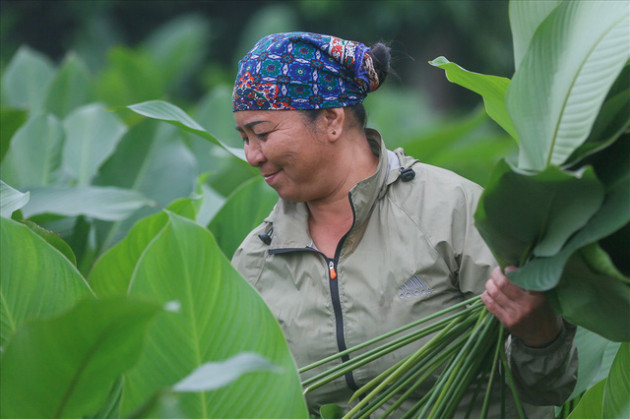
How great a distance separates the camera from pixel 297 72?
2.44 m

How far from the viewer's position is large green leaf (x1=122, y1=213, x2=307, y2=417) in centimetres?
181

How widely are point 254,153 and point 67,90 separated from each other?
3.32 meters

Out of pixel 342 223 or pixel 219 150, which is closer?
pixel 342 223

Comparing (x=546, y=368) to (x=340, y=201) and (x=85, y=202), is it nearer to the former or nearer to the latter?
(x=340, y=201)

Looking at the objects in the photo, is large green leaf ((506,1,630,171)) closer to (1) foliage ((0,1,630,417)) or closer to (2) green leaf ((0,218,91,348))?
(1) foliage ((0,1,630,417))

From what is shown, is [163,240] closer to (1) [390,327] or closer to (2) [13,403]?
(2) [13,403]

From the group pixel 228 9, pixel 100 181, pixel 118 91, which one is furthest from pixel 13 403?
pixel 228 9

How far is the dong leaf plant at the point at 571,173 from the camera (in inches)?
71.1

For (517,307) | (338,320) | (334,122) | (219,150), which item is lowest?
(219,150)

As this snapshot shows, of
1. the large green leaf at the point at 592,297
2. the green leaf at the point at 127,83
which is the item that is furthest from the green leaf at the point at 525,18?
the green leaf at the point at 127,83

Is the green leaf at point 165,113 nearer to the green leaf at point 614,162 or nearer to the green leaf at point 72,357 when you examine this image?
the green leaf at point 72,357

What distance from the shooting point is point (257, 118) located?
2.45 meters

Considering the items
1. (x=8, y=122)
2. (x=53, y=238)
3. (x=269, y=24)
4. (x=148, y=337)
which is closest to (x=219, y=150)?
(x=8, y=122)

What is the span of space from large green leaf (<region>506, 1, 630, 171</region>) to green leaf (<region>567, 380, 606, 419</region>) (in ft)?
1.90
